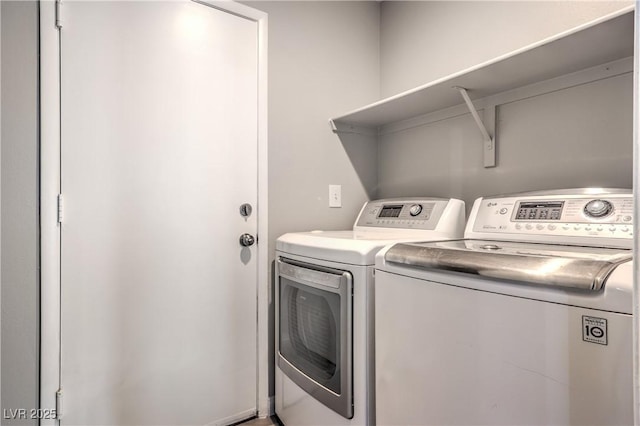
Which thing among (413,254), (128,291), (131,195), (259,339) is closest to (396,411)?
(413,254)

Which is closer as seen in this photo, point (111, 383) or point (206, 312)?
point (111, 383)

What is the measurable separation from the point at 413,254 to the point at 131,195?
1145mm

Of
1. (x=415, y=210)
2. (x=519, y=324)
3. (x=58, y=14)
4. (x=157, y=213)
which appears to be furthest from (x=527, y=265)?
(x=58, y=14)

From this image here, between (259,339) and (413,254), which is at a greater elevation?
(413,254)

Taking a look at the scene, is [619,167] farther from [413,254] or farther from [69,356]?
[69,356]

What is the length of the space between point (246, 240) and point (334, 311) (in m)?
0.62

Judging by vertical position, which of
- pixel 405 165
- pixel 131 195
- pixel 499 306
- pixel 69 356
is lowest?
pixel 69 356

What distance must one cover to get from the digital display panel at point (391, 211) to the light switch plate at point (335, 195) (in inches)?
11.0

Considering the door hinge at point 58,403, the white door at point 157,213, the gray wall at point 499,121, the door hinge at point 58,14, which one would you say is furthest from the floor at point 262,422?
the door hinge at point 58,14

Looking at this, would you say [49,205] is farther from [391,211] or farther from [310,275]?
[391,211]

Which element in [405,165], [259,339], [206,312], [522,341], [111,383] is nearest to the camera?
[522,341]

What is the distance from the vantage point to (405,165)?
2.07 m

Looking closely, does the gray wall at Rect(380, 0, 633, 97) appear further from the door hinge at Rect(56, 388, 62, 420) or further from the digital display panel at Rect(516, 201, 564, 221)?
the door hinge at Rect(56, 388, 62, 420)

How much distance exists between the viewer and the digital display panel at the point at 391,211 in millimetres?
1811
